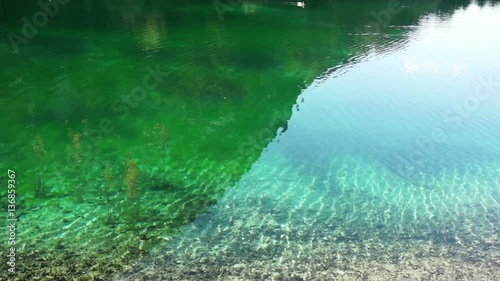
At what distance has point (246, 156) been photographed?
14.5 meters

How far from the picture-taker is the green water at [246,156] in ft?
31.2

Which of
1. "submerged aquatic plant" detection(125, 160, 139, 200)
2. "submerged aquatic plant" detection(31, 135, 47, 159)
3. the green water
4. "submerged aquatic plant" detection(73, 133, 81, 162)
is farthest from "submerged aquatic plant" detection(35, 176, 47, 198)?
Result: "submerged aquatic plant" detection(125, 160, 139, 200)

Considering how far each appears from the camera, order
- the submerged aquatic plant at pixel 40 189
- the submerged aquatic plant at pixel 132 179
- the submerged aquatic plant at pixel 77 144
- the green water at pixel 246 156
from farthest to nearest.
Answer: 1. the submerged aquatic plant at pixel 77 144
2. the submerged aquatic plant at pixel 132 179
3. the submerged aquatic plant at pixel 40 189
4. the green water at pixel 246 156

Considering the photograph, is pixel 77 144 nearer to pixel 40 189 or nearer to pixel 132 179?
pixel 40 189

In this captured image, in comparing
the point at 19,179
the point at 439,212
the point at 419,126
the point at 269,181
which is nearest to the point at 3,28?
the point at 19,179

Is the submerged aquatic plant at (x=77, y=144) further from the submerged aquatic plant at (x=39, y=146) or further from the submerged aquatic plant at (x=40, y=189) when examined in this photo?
the submerged aquatic plant at (x=40, y=189)

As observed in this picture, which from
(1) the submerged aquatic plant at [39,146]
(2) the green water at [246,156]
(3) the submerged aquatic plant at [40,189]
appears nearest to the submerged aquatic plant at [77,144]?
(2) the green water at [246,156]

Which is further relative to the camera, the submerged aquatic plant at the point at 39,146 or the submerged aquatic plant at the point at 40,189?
the submerged aquatic plant at the point at 39,146

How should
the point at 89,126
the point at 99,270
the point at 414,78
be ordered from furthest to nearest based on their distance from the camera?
the point at 414,78
the point at 89,126
the point at 99,270

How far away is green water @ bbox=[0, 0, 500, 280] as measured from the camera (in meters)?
9.50

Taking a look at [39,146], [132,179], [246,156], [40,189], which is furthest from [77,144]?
[246,156]

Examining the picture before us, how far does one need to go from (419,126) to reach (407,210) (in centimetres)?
694

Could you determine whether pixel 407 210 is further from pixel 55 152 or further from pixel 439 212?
pixel 55 152

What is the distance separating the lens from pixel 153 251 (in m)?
9.38
